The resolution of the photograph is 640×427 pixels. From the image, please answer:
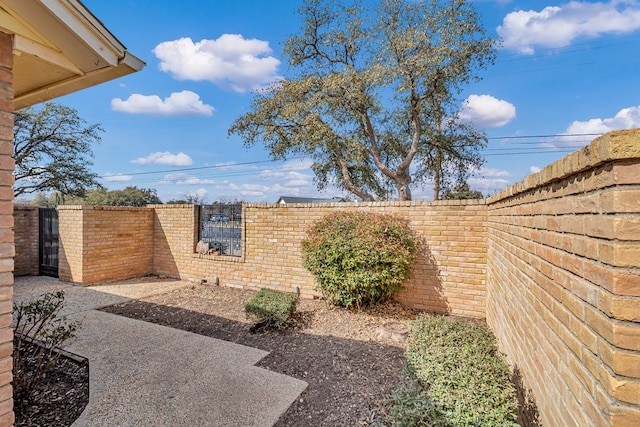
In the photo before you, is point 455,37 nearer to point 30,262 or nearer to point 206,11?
point 206,11

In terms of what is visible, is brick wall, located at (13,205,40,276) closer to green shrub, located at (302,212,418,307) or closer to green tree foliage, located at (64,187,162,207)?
green shrub, located at (302,212,418,307)

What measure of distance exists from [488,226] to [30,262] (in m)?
12.0

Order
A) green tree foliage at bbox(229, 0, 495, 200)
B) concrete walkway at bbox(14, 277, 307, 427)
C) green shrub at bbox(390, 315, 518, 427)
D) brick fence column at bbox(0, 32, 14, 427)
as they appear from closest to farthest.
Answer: brick fence column at bbox(0, 32, 14, 427), green shrub at bbox(390, 315, 518, 427), concrete walkway at bbox(14, 277, 307, 427), green tree foliage at bbox(229, 0, 495, 200)

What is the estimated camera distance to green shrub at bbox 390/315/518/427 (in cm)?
191

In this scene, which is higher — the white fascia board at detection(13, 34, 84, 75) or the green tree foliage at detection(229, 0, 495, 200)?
the green tree foliage at detection(229, 0, 495, 200)

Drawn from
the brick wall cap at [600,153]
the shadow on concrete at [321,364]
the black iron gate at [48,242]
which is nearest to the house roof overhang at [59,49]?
the brick wall cap at [600,153]

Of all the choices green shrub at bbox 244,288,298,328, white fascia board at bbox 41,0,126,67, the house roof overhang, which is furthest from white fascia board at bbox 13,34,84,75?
green shrub at bbox 244,288,298,328

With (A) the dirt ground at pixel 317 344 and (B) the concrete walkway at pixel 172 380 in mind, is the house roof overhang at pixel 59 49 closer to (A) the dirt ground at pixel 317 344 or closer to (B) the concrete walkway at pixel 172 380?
(B) the concrete walkway at pixel 172 380

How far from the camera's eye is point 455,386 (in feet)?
7.27

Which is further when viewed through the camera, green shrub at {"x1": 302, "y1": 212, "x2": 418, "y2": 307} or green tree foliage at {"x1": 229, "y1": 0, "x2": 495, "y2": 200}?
green tree foliage at {"x1": 229, "y1": 0, "x2": 495, "y2": 200}

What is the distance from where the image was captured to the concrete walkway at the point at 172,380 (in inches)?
106

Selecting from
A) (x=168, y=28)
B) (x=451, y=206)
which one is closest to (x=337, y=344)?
(x=451, y=206)

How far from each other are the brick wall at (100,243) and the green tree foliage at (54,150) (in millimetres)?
10433

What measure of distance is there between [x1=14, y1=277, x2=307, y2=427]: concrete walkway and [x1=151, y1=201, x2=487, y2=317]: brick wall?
272 centimetres
